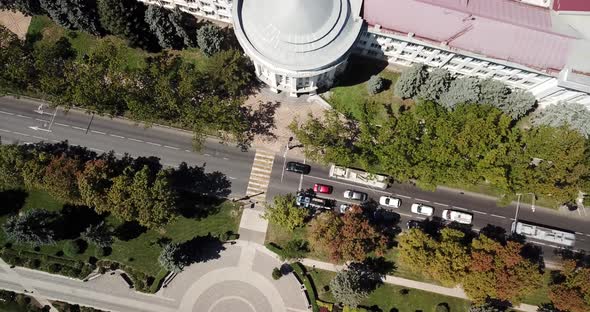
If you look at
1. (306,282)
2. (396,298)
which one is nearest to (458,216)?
(396,298)

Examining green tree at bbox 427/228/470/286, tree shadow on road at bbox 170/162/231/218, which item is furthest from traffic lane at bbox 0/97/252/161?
green tree at bbox 427/228/470/286

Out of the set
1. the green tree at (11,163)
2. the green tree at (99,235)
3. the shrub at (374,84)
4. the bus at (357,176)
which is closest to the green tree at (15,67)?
the green tree at (11,163)

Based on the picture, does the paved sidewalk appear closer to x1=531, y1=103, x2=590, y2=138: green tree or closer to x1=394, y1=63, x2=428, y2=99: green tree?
x1=531, y1=103, x2=590, y2=138: green tree

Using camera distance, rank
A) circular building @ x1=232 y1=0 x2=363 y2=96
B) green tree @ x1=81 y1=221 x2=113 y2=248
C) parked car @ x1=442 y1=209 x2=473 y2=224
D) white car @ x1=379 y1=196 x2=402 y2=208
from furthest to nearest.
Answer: white car @ x1=379 y1=196 x2=402 y2=208 → parked car @ x1=442 y1=209 x2=473 y2=224 → green tree @ x1=81 y1=221 x2=113 y2=248 → circular building @ x1=232 y1=0 x2=363 y2=96

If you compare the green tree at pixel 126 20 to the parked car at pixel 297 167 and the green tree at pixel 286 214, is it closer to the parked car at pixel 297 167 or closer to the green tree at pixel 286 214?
the parked car at pixel 297 167

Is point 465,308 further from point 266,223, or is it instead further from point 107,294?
point 107,294

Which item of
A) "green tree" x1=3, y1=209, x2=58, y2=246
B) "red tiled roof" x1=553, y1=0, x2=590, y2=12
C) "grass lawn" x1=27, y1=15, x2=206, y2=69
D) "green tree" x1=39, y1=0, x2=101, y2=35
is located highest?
"red tiled roof" x1=553, y1=0, x2=590, y2=12

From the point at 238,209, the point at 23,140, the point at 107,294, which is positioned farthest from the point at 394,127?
the point at 23,140

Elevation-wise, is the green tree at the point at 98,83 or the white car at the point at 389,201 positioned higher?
the green tree at the point at 98,83
